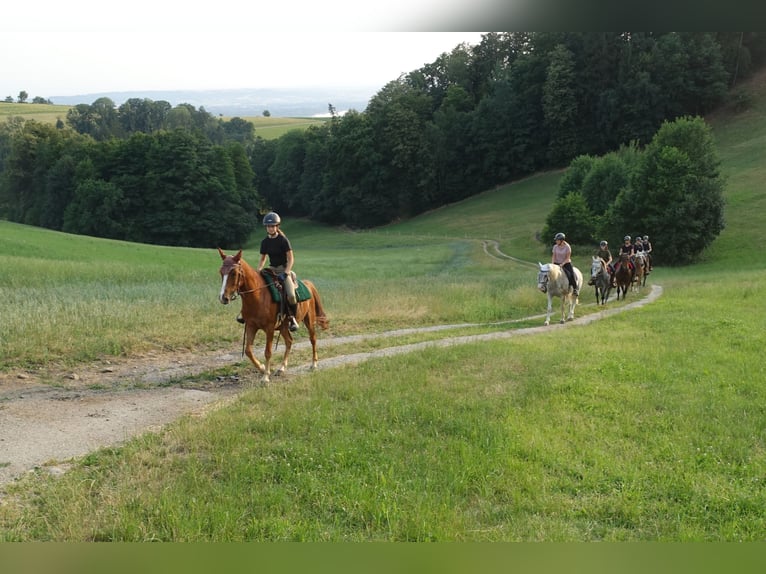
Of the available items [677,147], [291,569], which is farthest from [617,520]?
[677,147]

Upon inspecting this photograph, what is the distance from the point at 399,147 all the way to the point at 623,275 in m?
67.2

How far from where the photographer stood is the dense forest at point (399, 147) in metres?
76.5

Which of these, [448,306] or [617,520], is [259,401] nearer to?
[617,520]

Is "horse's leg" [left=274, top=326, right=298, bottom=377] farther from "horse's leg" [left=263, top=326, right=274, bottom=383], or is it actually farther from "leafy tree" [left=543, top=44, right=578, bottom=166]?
"leafy tree" [left=543, top=44, right=578, bottom=166]

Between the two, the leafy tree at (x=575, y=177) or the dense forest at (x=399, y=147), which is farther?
the dense forest at (x=399, y=147)

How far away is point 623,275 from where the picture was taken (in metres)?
27.5

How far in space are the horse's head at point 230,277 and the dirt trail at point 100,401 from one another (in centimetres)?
174

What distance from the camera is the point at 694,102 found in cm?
7975

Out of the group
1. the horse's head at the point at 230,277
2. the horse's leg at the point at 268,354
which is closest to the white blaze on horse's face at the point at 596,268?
the horse's leg at the point at 268,354

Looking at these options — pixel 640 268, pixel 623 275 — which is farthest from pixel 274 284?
pixel 640 268

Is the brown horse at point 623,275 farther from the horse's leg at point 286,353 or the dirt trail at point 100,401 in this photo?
the horse's leg at point 286,353

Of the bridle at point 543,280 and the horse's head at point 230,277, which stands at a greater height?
the horse's head at point 230,277

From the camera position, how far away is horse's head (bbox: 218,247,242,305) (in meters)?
11.0

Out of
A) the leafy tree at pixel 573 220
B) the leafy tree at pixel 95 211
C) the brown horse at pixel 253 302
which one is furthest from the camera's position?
the leafy tree at pixel 95 211
